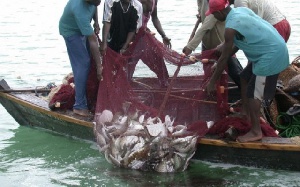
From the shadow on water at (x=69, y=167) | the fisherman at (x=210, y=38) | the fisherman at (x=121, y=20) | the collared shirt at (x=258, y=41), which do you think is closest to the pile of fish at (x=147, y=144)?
the shadow on water at (x=69, y=167)

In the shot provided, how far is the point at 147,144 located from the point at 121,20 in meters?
2.12

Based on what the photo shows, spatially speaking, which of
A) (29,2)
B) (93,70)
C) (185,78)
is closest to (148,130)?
(185,78)

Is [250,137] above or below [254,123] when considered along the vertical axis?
below

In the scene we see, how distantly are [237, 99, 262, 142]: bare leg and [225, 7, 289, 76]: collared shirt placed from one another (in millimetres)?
347

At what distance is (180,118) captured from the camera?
8281mm

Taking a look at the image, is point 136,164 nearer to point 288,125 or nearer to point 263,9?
point 288,125

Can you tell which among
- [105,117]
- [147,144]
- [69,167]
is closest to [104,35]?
[105,117]

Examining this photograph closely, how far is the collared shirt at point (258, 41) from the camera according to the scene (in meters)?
7.39

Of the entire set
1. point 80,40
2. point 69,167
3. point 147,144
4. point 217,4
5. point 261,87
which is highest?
point 217,4

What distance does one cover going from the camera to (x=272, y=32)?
7.50 m

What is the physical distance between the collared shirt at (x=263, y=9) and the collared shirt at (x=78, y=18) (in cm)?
185

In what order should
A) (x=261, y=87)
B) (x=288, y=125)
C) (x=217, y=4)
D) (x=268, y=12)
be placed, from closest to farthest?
1. (x=217, y=4)
2. (x=261, y=87)
3. (x=288, y=125)
4. (x=268, y=12)

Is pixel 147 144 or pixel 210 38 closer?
pixel 147 144

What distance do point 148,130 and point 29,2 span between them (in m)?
24.8
